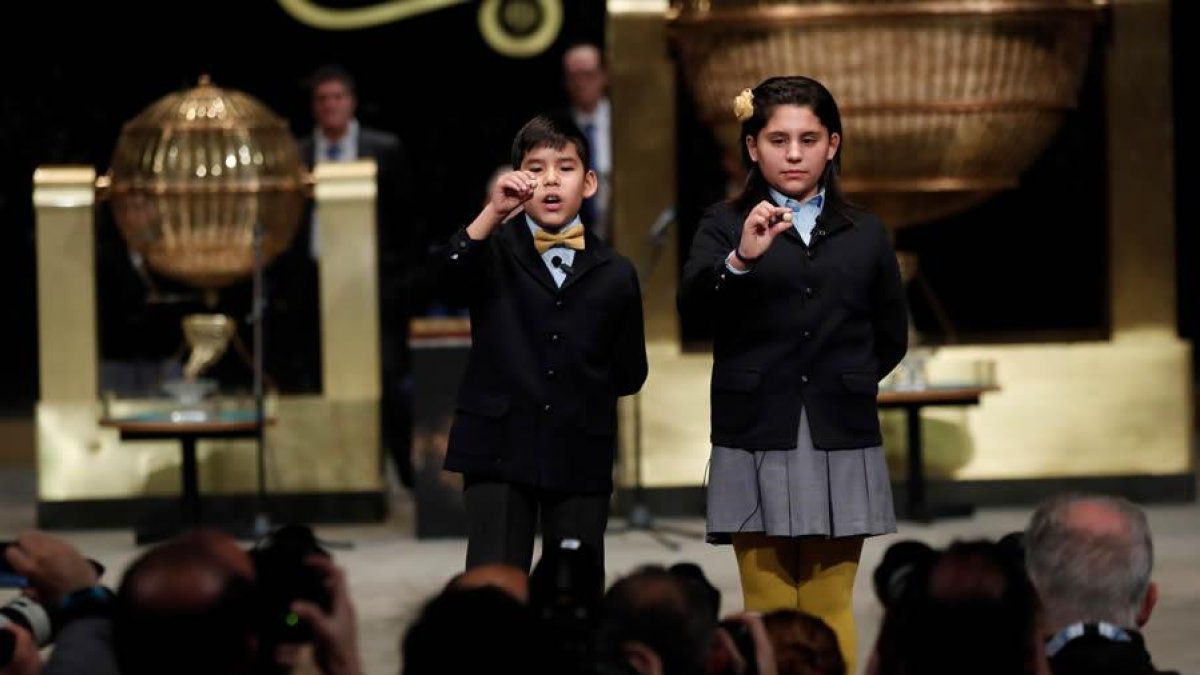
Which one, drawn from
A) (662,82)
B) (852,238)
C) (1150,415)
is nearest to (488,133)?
(662,82)

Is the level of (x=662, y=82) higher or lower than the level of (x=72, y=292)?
higher

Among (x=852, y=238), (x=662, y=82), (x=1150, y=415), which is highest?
(x=662, y=82)

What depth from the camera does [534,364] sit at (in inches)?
207

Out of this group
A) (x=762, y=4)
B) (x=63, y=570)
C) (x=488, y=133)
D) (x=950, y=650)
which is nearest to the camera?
(x=950, y=650)

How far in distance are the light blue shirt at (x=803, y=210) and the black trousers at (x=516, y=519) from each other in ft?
2.21

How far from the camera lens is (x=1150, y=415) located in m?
9.80

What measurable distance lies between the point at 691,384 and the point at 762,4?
143cm

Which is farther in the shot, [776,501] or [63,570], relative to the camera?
[776,501]

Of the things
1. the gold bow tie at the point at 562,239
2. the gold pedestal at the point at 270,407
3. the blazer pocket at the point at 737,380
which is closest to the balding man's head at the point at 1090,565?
the blazer pocket at the point at 737,380

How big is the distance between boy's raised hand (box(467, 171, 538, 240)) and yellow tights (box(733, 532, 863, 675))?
78cm

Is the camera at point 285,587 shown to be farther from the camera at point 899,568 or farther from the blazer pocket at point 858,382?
the blazer pocket at point 858,382

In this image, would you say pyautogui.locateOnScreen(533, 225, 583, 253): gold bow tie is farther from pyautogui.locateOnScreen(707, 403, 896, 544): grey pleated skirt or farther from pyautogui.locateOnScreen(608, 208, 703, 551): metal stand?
pyautogui.locateOnScreen(608, 208, 703, 551): metal stand

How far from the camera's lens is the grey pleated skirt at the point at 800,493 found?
5113 millimetres

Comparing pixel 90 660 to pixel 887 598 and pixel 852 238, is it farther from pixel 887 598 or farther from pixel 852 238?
pixel 852 238
